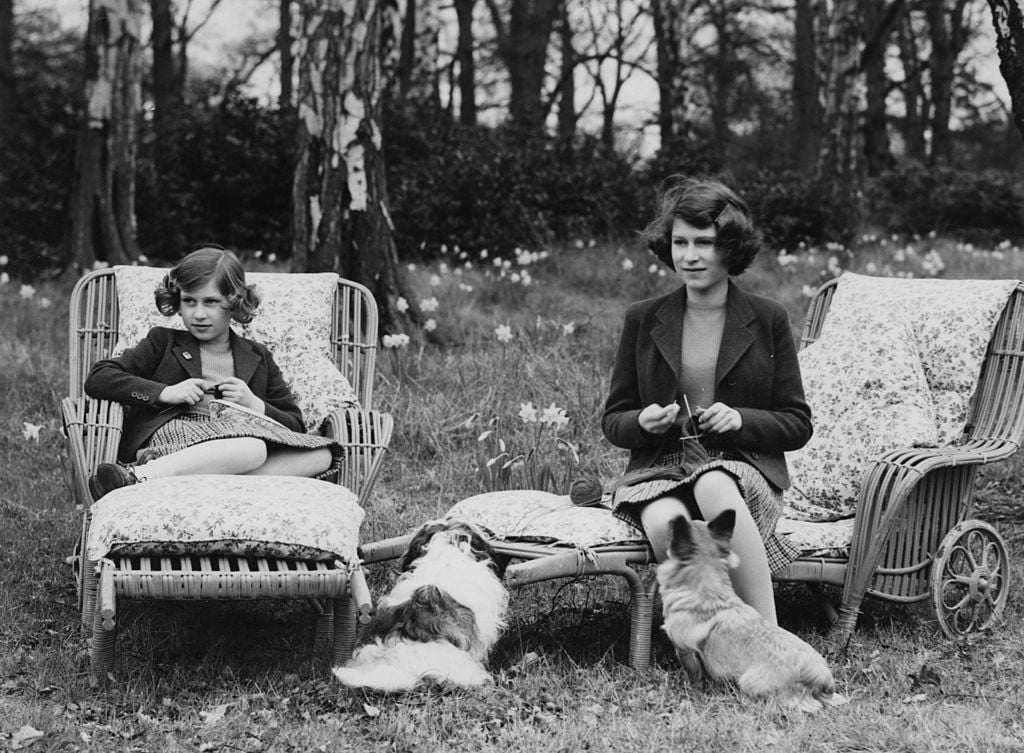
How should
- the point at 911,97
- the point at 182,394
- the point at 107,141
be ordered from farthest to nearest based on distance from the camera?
the point at 911,97, the point at 107,141, the point at 182,394

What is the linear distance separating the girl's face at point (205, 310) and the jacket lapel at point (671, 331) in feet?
5.38

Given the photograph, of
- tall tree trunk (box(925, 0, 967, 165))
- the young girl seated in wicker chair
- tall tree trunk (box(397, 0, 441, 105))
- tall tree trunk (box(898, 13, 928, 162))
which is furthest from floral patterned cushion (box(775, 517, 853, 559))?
tall tree trunk (box(898, 13, 928, 162))

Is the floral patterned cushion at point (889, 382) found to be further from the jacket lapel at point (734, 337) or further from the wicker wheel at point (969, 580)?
the jacket lapel at point (734, 337)

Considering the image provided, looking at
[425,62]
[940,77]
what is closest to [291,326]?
[425,62]

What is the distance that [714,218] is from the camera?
4027mm

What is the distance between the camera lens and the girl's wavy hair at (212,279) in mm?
4559

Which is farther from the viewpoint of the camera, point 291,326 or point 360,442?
point 291,326

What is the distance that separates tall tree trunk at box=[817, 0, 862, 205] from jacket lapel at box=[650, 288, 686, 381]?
880 cm

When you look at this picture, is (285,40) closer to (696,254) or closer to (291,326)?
(291,326)

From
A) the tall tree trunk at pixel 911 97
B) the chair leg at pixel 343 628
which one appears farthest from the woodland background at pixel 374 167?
the tall tree trunk at pixel 911 97

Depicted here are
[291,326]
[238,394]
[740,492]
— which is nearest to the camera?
[740,492]

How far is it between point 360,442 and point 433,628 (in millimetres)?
1359

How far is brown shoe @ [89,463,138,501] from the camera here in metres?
4.00

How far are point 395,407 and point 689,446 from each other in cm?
304
